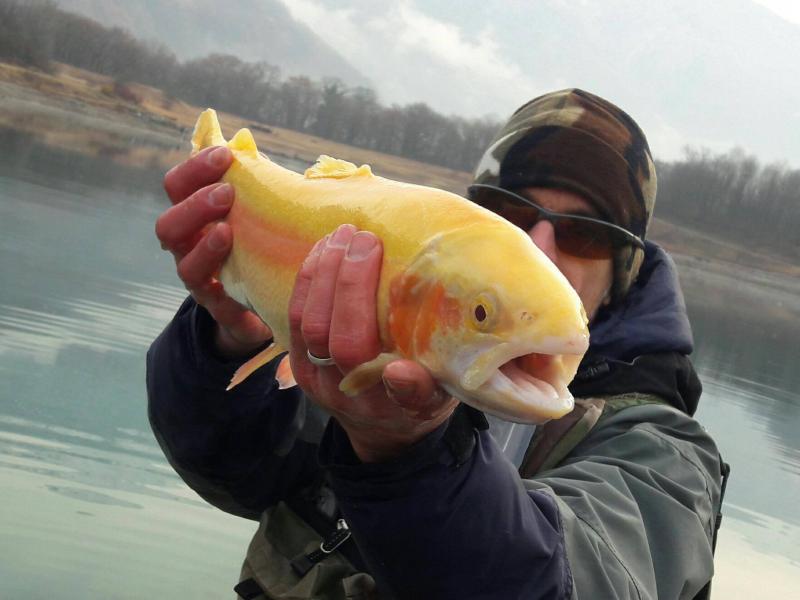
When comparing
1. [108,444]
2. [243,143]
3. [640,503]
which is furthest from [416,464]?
[108,444]

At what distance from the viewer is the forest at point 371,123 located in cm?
8888

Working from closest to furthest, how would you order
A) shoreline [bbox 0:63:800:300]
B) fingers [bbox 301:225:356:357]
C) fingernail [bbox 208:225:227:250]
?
fingers [bbox 301:225:356:357], fingernail [bbox 208:225:227:250], shoreline [bbox 0:63:800:300]

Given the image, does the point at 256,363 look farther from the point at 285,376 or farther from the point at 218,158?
the point at 218,158

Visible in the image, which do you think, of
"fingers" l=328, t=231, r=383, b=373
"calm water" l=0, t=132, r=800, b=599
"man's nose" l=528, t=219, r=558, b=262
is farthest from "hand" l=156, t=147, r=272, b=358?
"calm water" l=0, t=132, r=800, b=599

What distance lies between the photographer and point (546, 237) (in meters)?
3.87

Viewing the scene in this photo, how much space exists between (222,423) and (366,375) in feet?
4.91

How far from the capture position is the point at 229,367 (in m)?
3.35

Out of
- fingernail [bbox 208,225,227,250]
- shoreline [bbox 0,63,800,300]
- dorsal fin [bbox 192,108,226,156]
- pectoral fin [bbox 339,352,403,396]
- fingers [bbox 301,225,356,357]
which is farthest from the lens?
shoreline [bbox 0,63,800,300]

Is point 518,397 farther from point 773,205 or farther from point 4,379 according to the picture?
point 773,205

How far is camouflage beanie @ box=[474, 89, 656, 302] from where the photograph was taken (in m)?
4.04

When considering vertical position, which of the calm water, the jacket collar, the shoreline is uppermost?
the jacket collar

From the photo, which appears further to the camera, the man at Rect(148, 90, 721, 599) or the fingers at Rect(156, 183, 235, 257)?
the fingers at Rect(156, 183, 235, 257)

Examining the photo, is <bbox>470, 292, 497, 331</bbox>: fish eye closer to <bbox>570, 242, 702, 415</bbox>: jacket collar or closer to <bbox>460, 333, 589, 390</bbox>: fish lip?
<bbox>460, 333, 589, 390</bbox>: fish lip

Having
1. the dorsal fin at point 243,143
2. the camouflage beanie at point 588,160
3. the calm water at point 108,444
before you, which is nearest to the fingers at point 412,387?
the dorsal fin at point 243,143
